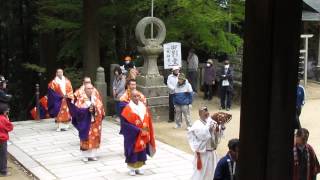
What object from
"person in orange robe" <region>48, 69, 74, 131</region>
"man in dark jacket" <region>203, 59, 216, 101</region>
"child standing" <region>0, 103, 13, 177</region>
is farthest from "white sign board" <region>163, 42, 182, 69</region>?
"child standing" <region>0, 103, 13, 177</region>

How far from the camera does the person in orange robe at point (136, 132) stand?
33.6ft

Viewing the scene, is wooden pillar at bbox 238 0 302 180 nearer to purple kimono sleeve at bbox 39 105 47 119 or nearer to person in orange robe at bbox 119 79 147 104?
person in orange robe at bbox 119 79 147 104

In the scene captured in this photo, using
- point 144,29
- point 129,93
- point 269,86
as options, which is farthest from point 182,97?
point 269,86

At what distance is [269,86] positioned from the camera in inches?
166

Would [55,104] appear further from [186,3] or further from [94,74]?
[186,3]

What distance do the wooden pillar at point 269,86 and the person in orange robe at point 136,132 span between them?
5877 mm

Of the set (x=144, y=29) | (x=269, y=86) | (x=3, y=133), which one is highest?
(x=144, y=29)

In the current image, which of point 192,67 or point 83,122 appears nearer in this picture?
point 83,122

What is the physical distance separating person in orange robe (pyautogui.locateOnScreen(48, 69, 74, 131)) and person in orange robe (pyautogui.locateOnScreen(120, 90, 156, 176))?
15.3ft

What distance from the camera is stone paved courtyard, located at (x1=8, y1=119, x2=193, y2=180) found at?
1085 cm

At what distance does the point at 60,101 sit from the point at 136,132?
521 centimetres

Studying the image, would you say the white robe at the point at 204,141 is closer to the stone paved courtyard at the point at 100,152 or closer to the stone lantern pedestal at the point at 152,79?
the stone paved courtyard at the point at 100,152

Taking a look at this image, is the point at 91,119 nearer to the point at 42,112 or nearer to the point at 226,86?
the point at 42,112

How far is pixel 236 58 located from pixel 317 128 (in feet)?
22.3
